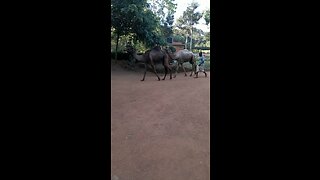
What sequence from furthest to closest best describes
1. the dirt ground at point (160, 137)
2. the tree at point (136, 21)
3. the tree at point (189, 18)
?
the tree at point (189, 18)
the tree at point (136, 21)
the dirt ground at point (160, 137)

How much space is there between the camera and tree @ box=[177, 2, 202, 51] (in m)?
23.0

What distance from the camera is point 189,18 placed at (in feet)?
77.3

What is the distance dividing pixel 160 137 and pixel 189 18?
21.0 m

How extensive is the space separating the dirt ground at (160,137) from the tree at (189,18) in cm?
1734

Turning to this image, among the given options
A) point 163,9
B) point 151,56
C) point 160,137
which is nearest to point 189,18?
point 163,9

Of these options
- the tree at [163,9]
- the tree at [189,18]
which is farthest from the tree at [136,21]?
the tree at [189,18]

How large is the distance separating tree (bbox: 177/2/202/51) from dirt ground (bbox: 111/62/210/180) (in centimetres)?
1734

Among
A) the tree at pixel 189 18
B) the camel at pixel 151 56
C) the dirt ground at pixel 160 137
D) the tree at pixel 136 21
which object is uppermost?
the tree at pixel 189 18

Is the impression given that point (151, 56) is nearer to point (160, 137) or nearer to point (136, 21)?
point (136, 21)

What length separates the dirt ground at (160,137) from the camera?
9.86 ft

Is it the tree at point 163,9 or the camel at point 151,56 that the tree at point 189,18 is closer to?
the tree at point 163,9
